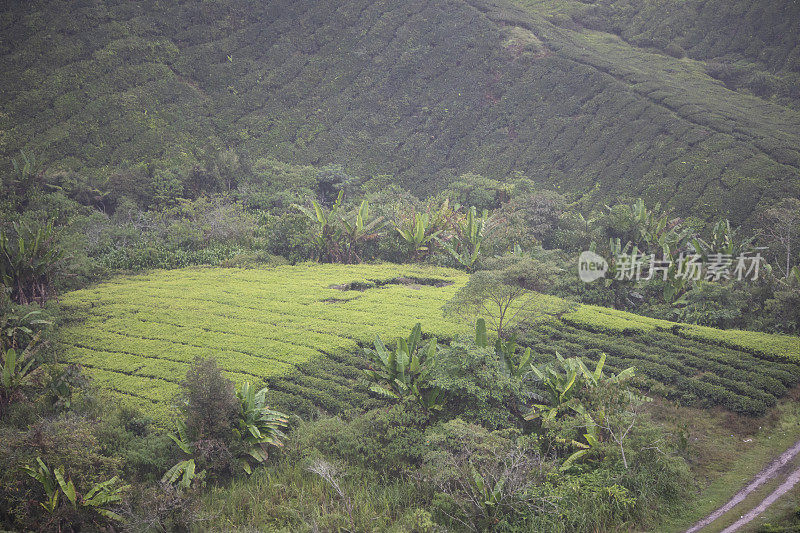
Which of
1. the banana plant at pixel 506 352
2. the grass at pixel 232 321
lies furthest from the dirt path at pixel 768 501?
the grass at pixel 232 321

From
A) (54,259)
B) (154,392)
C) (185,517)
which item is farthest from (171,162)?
(185,517)

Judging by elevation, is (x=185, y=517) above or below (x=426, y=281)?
below

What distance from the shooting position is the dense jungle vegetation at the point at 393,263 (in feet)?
21.6

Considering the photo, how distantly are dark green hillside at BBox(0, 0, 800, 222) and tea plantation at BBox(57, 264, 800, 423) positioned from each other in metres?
8.62

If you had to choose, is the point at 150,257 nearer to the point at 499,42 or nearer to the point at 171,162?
the point at 171,162

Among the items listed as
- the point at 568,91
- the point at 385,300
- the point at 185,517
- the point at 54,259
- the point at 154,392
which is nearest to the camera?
the point at 185,517

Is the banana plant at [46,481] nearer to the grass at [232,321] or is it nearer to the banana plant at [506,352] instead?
the grass at [232,321]

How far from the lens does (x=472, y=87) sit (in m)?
25.9

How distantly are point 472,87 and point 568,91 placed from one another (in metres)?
4.84

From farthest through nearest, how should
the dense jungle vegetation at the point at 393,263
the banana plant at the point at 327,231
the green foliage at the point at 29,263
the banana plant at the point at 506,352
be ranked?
1. the banana plant at the point at 327,231
2. the green foliage at the point at 29,263
3. the banana plant at the point at 506,352
4. the dense jungle vegetation at the point at 393,263

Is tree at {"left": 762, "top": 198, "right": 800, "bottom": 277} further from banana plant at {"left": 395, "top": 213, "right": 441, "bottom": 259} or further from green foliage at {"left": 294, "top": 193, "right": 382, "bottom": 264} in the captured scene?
green foliage at {"left": 294, "top": 193, "right": 382, "bottom": 264}

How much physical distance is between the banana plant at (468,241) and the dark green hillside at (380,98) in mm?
7524

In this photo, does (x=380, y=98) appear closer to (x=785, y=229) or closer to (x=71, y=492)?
(x=785, y=229)

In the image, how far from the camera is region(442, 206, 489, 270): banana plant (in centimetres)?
1402
